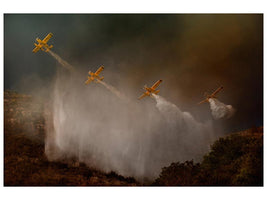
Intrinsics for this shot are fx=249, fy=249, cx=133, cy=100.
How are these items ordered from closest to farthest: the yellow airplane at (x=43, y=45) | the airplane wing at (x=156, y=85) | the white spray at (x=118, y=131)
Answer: the yellow airplane at (x=43, y=45)
the white spray at (x=118, y=131)
the airplane wing at (x=156, y=85)

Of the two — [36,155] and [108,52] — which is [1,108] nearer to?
[36,155]

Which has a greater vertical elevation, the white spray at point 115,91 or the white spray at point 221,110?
the white spray at point 115,91

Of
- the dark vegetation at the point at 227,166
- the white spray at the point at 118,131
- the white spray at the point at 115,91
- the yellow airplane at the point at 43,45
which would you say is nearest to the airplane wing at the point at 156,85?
the white spray at the point at 118,131

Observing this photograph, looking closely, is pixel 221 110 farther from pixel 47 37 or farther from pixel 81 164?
pixel 47 37

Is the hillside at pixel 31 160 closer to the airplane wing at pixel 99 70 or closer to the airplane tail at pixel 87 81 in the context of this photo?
the airplane tail at pixel 87 81

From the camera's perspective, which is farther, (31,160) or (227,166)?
(31,160)

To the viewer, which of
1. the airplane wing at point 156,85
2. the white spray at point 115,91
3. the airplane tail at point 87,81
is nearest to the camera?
the airplane wing at point 156,85

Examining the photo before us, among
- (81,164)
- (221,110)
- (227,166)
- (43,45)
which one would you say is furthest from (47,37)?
(227,166)
